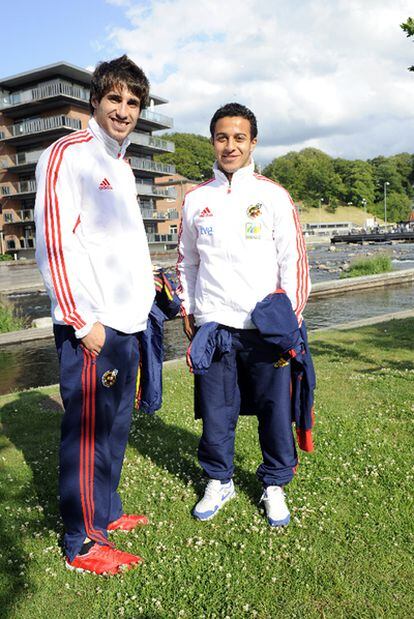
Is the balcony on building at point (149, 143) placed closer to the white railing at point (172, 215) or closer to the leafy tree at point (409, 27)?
the white railing at point (172, 215)

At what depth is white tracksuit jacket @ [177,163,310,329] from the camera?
3455mm

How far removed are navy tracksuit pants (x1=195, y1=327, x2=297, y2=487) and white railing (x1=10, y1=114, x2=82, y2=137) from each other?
45.3 m

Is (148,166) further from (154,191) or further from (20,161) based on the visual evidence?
(20,161)

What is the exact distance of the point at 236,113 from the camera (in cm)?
351

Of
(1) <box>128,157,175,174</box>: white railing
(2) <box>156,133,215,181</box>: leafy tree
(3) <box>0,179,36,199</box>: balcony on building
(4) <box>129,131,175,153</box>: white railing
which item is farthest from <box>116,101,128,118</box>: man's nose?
(2) <box>156,133,215,181</box>: leafy tree

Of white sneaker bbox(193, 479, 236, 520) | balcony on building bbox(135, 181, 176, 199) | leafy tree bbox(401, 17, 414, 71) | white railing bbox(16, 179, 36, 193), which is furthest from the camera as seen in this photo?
balcony on building bbox(135, 181, 176, 199)

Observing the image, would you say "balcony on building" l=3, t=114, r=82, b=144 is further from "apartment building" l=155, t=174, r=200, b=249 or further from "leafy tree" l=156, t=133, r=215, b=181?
"leafy tree" l=156, t=133, r=215, b=181

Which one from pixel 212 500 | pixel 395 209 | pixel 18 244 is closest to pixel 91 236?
pixel 212 500

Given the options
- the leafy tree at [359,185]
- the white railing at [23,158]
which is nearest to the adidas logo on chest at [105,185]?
the white railing at [23,158]

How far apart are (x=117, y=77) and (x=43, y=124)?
A: 47279mm

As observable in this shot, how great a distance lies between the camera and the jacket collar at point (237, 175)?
138 inches

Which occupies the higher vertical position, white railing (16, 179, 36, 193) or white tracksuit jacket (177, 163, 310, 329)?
white railing (16, 179, 36, 193)

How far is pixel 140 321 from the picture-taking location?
3264 mm

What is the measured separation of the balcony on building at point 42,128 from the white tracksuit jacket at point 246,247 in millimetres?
44101
